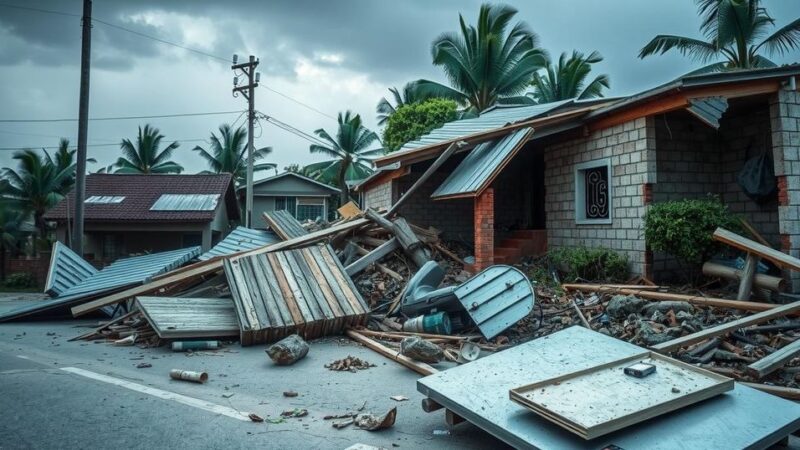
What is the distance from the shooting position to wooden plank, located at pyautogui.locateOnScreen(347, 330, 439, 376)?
509 cm

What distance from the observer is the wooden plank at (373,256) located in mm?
8812

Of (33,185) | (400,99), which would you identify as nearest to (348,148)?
(400,99)

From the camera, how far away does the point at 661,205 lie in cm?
772

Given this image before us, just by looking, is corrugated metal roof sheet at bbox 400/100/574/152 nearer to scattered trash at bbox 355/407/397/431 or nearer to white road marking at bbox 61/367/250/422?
white road marking at bbox 61/367/250/422

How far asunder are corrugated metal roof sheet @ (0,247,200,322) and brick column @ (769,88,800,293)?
1083 centimetres

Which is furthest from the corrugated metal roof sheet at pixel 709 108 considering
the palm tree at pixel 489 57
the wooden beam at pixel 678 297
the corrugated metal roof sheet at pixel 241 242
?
the palm tree at pixel 489 57

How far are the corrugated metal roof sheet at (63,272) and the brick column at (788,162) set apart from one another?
1303 centimetres

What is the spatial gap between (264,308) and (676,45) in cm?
2089

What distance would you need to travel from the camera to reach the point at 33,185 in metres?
24.8

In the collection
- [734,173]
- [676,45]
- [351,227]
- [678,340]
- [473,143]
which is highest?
[676,45]

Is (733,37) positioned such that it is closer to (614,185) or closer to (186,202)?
(614,185)

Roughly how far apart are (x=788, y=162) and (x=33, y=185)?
102 feet

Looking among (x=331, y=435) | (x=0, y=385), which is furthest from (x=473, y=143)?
(x=0, y=385)

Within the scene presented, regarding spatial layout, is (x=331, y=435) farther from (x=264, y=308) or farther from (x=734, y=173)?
(x=734, y=173)
